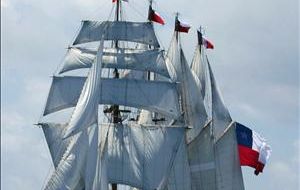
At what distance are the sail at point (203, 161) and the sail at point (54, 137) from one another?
10989 millimetres

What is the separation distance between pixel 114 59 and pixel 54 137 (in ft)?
27.0


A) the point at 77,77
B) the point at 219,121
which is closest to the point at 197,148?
the point at 219,121

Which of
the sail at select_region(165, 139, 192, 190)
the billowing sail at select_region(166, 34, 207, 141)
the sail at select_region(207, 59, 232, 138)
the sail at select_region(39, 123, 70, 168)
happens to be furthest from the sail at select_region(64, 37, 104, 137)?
the sail at select_region(207, 59, 232, 138)

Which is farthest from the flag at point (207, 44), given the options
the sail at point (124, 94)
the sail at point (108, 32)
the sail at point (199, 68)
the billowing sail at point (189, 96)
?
the sail at point (124, 94)

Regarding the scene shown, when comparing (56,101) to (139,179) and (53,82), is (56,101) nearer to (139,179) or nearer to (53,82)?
(53,82)

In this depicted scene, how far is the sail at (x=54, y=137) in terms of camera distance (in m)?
112

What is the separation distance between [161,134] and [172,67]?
20.5 ft

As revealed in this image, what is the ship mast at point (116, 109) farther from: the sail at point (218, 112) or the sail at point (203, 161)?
the sail at point (218, 112)

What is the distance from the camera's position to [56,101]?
11419cm

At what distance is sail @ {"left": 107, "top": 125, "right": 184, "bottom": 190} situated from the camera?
111375 millimetres

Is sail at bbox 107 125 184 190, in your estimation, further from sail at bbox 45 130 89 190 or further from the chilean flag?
sail at bbox 45 130 89 190

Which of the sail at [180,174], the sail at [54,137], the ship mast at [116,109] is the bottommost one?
the sail at [180,174]

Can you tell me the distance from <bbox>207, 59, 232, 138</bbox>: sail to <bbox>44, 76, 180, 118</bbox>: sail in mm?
3265

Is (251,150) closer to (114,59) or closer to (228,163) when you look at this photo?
(228,163)
